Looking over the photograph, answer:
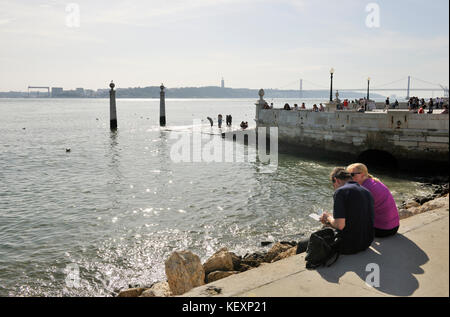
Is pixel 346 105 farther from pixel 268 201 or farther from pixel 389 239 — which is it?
pixel 389 239

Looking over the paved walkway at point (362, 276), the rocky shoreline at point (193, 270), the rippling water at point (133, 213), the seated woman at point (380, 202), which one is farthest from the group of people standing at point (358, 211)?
the rippling water at point (133, 213)

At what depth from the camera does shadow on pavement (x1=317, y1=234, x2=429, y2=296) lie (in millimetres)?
4145

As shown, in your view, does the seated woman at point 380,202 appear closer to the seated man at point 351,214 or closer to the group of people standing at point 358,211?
the group of people standing at point 358,211

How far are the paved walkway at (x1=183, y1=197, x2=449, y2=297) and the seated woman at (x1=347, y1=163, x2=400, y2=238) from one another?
0.51ft

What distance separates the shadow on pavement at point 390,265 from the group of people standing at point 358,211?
175 millimetres

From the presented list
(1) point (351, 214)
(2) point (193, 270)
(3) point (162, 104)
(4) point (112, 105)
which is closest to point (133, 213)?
(2) point (193, 270)

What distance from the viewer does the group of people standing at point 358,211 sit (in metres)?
4.80

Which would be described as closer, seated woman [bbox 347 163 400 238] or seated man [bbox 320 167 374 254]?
seated man [bbox 320 167 374 254]

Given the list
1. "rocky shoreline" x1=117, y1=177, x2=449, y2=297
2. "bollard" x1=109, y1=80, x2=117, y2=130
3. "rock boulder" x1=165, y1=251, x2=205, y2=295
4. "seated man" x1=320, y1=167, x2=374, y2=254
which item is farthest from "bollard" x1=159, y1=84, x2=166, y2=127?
"seated man" x1=320, y1=167, x2=374, y2=254

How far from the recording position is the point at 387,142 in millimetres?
20234

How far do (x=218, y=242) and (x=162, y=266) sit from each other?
188 cm

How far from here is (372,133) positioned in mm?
20922

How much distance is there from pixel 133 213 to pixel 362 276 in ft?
32.0

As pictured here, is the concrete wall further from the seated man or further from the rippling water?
→ the seated man
